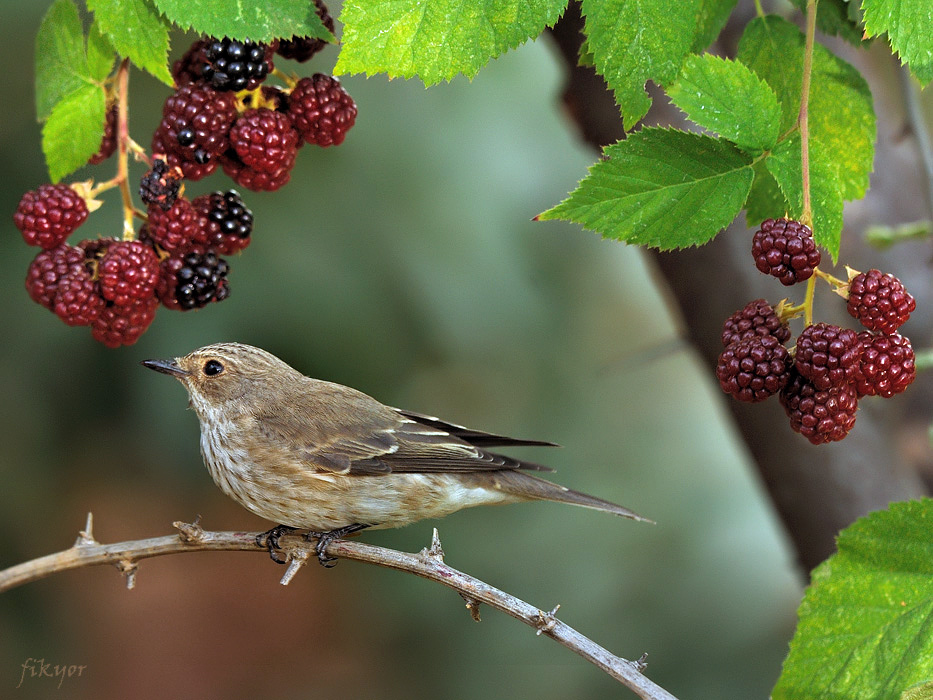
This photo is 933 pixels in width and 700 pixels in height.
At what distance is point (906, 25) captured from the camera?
5.34 feet

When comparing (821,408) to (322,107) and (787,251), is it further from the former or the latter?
(322,107)

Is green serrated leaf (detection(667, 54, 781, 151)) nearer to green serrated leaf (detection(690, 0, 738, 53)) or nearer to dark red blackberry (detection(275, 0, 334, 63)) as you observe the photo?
green serrated leaf (detection(690, 0, 738, 53))

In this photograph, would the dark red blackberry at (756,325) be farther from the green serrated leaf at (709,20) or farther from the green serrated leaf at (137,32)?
the green serrated leaf at (137,32)

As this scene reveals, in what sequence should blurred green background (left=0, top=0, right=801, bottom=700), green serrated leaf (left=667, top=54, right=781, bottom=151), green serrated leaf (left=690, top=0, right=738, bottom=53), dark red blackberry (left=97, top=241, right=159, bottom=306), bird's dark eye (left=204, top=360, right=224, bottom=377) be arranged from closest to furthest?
green serrated leaf (left=667, top=54, right=781, bottom=151) < green serrated leaf (left=690, top=0, right=738, bottom=53) < dark red blackberry (left=97, top=241, right=159, bottom=306) < bird's dark eye (left=204, top=360, right=224, bottom=377) < blurred green background (left=0, top=0, right=801, bottom=700)

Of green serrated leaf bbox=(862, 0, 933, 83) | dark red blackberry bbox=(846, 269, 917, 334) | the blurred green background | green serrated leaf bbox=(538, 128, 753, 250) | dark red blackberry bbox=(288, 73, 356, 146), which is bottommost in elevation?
the blurred green background

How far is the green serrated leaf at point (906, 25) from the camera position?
1.61 meters

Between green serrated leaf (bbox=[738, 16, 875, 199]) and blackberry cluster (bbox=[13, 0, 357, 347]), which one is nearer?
green serrated leaf (bbox=[738, 16, 875, 199])

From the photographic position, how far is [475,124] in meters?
4.72

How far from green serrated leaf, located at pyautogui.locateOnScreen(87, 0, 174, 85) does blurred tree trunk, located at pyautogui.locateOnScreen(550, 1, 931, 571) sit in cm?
118

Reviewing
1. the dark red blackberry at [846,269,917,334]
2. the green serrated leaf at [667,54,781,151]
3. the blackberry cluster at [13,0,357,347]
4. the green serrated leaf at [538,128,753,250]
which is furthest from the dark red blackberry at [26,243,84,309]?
the dark red blackberry at [846,269,917,334]

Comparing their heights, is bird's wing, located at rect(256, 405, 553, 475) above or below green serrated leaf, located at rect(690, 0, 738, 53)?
below

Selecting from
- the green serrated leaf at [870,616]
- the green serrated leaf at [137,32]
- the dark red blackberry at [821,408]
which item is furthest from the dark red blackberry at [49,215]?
the green serrated leaf at [870,616]

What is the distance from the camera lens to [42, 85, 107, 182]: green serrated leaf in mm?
2045

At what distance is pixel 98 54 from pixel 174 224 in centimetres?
39
